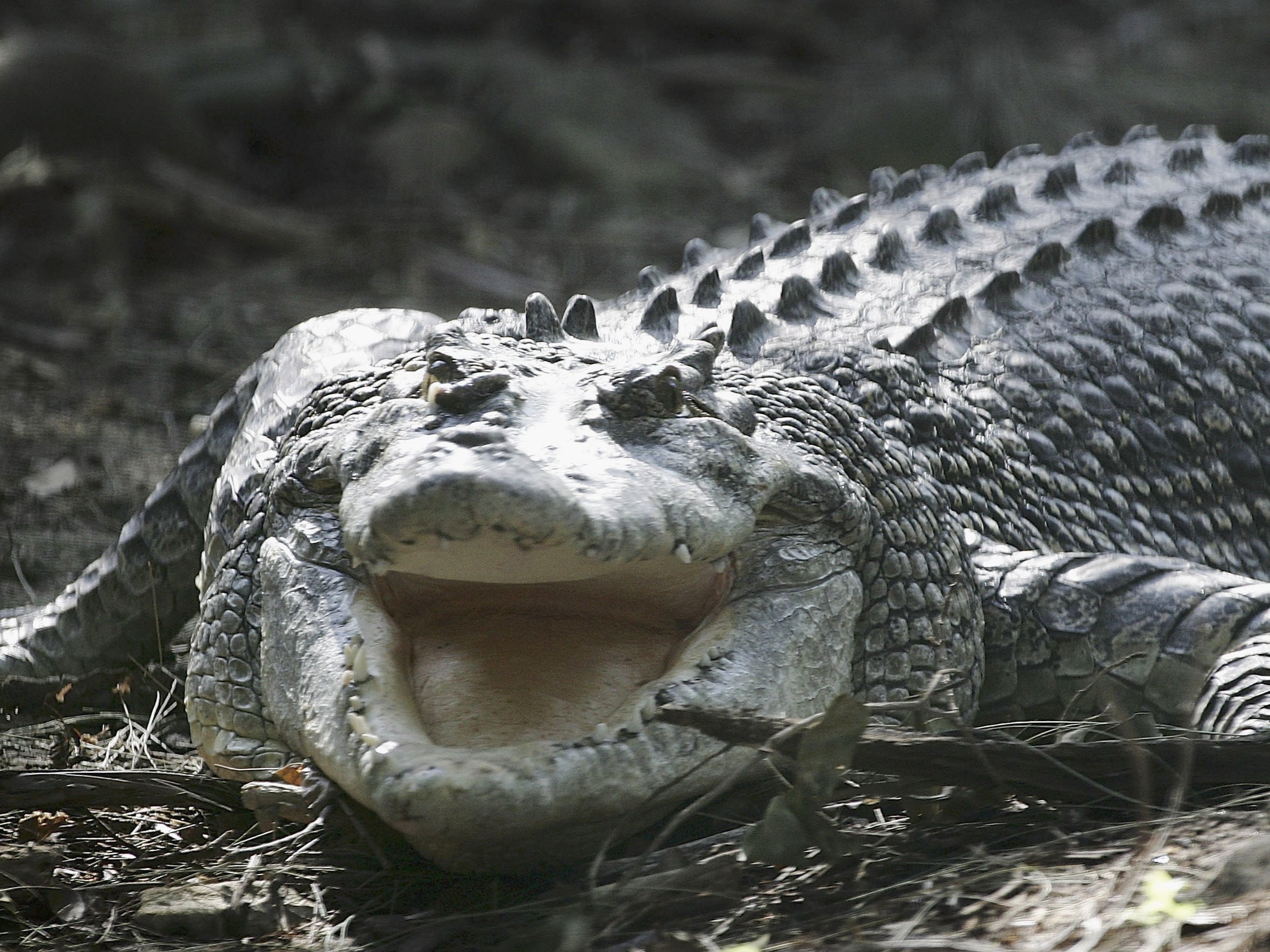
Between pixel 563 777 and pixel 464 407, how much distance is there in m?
0.58

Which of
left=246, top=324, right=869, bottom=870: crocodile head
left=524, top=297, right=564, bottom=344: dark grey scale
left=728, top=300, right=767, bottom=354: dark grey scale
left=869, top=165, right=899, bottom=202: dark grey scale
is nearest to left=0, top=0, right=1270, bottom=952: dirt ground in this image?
left=246, top=324, right=869, bottom=870: crocodile head

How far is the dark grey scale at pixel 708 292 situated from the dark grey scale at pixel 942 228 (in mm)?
659

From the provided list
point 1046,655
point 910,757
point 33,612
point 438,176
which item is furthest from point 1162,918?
point 438,176

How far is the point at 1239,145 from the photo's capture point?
14.7 ft

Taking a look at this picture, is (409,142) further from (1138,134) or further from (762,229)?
(1138,134)

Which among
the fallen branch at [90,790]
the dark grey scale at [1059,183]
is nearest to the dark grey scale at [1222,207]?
the dark grey scale at [1059,183]

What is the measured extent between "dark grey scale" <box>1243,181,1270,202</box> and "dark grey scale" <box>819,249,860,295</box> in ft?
4.58

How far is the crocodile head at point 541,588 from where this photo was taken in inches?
74.2

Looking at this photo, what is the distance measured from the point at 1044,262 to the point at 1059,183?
522mm

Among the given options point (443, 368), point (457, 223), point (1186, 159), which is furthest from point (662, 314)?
point (457, 223)

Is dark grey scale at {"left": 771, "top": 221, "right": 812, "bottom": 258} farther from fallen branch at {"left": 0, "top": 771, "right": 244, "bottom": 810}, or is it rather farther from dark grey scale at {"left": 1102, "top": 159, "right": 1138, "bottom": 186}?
fallen branch at {"left": 0, "top": 771, "right": 244, "bottom": 810}

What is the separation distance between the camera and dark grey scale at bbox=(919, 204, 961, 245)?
3723 millimetres

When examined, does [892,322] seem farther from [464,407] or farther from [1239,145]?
[1239,145]

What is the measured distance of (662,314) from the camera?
10.5 ft
